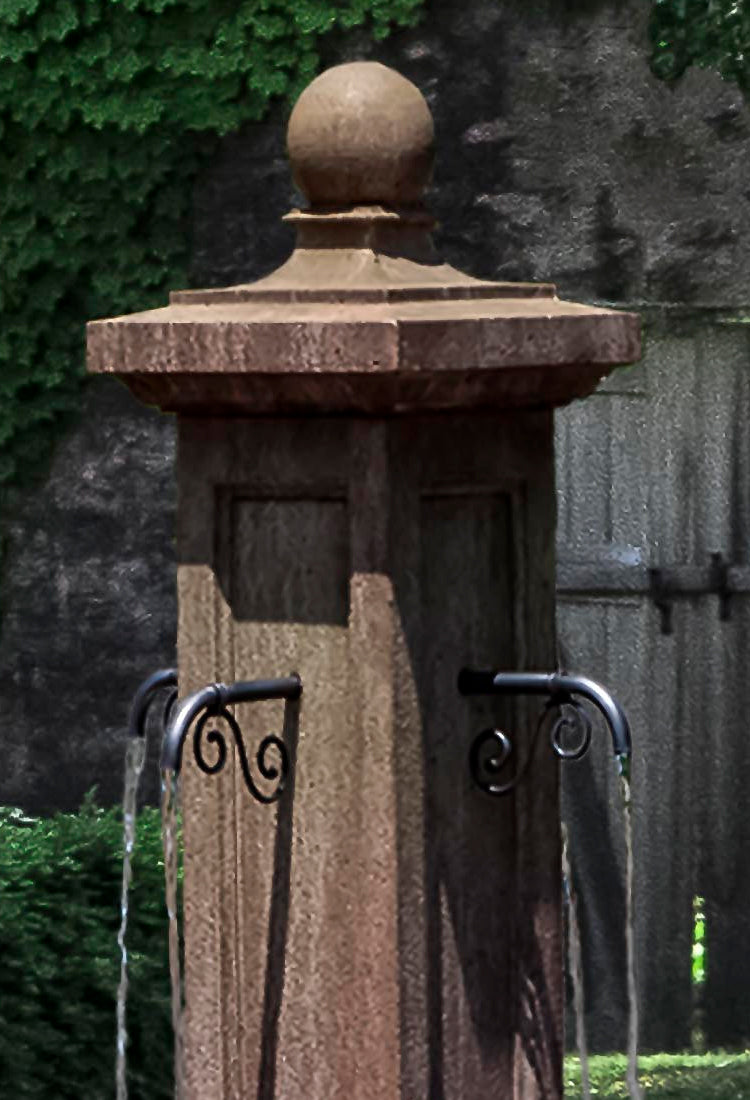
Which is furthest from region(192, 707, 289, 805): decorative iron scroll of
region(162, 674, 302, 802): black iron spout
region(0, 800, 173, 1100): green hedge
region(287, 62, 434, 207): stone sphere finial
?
region(0, 800, 173, 1100): green hedge

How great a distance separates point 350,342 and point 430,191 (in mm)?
4008

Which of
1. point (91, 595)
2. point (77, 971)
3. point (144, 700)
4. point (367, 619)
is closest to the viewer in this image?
point (367, 619)

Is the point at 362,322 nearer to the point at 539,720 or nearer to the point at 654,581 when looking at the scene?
the point at 539,720

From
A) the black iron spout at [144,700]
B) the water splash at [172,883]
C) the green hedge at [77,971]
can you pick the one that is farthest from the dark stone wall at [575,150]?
the water splash at [172,883]

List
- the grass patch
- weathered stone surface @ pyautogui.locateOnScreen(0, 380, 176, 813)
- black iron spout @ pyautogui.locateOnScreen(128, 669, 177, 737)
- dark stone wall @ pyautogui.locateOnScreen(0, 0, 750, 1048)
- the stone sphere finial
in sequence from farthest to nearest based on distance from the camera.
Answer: weathered stone surface @ pyautogui.locateOnScreen(0, 380, 176, 813) < dark stone wall @ pyautogui.locateOnScreen(0, 0, 750, 1048) < the grass patch < black iron spout @ pyautogui.locateOnScreen(128, 669, 177, 737) < the stone sphere finial

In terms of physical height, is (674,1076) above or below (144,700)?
below

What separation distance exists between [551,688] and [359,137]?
2.88 feet

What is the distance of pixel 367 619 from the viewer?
3.97 meters

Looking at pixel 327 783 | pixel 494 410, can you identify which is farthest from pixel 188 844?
pixel 494 410

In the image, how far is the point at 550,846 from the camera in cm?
420

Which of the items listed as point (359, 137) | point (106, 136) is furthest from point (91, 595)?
point (359, 137)

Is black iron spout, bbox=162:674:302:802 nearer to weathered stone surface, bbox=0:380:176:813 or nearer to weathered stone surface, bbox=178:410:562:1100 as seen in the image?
weathered stone surface, bbox=178:410:562:1100

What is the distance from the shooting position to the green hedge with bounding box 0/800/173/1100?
6.44 metres

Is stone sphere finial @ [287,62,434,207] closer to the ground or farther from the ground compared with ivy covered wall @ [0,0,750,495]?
closer to the ground
